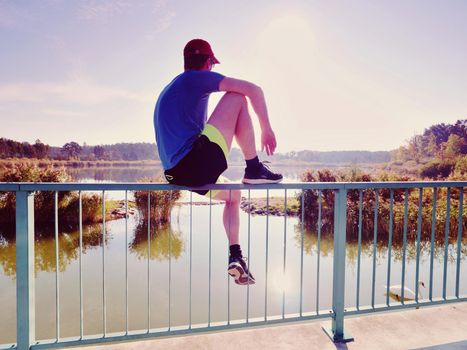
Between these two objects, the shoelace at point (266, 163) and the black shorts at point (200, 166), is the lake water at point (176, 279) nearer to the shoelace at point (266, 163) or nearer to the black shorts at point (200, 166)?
the shoelace at point (266, 163)

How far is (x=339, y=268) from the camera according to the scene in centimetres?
211

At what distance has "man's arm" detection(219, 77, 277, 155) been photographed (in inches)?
65.5

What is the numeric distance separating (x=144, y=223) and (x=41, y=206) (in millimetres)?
3340

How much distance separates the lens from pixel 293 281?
26.6 ft

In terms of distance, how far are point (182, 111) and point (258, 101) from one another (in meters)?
0.39

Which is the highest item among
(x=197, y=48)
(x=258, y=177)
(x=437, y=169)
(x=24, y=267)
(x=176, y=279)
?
(x=197, y=48)

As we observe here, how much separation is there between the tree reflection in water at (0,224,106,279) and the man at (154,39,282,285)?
7.30m

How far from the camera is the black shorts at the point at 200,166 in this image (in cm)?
168

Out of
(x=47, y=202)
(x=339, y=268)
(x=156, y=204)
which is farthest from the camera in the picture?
(x=156, y=204)

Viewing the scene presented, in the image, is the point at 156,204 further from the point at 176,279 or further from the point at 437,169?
the point at 437,169

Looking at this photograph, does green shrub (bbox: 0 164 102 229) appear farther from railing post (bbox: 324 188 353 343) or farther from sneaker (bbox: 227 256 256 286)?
railing post (bbox: 324 188 353 343)

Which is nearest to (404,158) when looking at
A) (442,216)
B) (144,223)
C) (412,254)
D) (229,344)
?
(442,216)

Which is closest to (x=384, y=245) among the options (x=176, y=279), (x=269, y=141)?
(x=176, y=279)

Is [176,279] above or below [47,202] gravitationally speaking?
below
